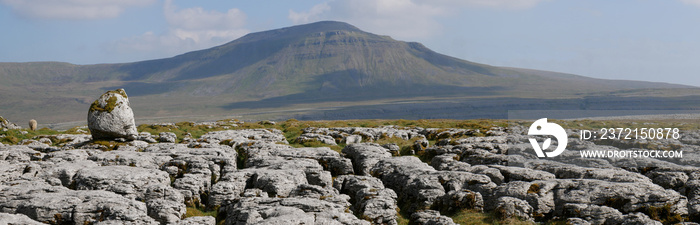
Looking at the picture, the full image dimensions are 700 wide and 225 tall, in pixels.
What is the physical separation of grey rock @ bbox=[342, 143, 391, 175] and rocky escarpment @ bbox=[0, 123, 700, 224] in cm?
10

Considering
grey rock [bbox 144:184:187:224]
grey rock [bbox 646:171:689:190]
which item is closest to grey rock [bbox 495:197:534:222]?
grey rock [bbox 646:171:689:190]

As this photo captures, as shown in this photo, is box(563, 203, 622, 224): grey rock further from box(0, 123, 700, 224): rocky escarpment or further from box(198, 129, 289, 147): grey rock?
box(198, 129, 289, 147): grey rock

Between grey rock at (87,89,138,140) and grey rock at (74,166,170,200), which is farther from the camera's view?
grey rock at (87,89,138,140)

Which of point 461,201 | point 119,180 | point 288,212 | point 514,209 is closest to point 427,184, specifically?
point 461,201

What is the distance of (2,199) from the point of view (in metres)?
24.8

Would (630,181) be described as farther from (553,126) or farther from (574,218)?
(553,126)

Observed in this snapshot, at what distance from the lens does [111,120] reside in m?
44.4

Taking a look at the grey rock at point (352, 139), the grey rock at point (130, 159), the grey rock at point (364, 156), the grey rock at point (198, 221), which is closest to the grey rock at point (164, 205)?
the grey rock at point (198, 221)

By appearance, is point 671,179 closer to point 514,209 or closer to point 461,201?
point 514,209

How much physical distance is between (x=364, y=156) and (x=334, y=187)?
6.77m

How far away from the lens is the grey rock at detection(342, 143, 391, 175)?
35.7 meters

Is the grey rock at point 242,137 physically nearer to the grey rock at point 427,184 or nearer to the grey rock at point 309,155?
the grey rock at point 309,155

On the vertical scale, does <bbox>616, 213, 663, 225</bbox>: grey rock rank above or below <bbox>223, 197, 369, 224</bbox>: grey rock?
below

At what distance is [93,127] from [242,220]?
90.9 ft
